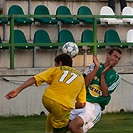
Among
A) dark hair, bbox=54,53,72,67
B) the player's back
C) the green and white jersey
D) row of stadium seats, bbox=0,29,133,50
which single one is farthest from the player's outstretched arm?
row of stadium seats, bbox=0,29,133,50

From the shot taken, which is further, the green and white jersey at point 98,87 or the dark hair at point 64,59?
the green and white jersey at point 98,87

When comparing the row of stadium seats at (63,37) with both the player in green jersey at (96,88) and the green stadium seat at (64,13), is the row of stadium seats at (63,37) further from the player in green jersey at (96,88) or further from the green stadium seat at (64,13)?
the player in green jersey at (96,88)

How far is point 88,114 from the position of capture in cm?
1041

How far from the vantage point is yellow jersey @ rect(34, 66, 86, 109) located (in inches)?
375

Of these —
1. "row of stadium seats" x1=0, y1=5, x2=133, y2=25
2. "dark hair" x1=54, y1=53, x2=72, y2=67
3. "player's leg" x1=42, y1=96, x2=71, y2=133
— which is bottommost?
"player's leg" x1=42, y1=96, x2=71, y2=133

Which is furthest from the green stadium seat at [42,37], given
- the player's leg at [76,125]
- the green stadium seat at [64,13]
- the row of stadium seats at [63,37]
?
the player's leg at [76,125]

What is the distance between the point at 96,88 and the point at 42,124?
149 inches

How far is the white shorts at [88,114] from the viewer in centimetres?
1027

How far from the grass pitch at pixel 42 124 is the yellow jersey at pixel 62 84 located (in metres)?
3.63

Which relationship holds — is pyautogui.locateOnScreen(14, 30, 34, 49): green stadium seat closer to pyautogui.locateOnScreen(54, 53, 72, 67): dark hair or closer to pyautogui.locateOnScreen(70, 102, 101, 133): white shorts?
pyautogui.locateOnScreen(70, 102, 101, 133): white shorts

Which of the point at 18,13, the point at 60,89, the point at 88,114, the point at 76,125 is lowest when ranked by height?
the point at 76,125

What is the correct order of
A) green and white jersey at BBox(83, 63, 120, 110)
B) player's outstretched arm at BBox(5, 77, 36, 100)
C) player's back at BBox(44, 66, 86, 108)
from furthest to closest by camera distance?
green and white jersey at BBox(83, 63, 120, 110) → player's back at BBox(44, 66, 86, 108) → player's outstretched arm at BBox(5, 77, 36, 100)

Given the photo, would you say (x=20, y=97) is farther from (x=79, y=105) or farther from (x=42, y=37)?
(x=79, y=105)

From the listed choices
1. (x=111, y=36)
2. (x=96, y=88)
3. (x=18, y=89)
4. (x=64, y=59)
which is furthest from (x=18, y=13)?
(x=18, y=89)
